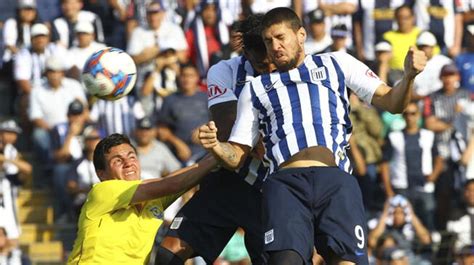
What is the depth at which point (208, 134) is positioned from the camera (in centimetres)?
812

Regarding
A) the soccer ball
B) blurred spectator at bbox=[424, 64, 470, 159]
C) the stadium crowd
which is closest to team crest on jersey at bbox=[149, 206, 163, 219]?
the soccer ball

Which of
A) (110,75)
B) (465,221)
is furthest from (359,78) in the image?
(465,221)

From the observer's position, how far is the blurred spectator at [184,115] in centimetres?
1455

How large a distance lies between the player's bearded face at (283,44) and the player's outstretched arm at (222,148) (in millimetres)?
563

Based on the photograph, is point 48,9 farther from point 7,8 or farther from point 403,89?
point 403,89

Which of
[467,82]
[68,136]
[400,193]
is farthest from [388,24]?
[68,136]

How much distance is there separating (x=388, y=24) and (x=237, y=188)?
24.8ft

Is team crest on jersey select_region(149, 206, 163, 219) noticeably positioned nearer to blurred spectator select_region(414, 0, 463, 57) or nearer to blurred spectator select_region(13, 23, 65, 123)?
blurred spectator select_region(13, 23, 65, 123)

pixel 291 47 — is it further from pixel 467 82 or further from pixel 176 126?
pixel 467 82

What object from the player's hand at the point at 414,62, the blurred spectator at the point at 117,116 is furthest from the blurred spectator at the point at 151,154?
the player's hand at the point at 414,62

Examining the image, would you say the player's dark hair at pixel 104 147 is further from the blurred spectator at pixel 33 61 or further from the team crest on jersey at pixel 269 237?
the blurred spectator at pixel 33 61

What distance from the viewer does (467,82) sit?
15.8 metres

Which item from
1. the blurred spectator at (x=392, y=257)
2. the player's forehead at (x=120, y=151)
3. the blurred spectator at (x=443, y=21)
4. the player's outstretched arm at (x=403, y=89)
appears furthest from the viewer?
the blurred spectator at (x=443, y=21)

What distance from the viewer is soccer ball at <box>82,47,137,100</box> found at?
9.70 meters
